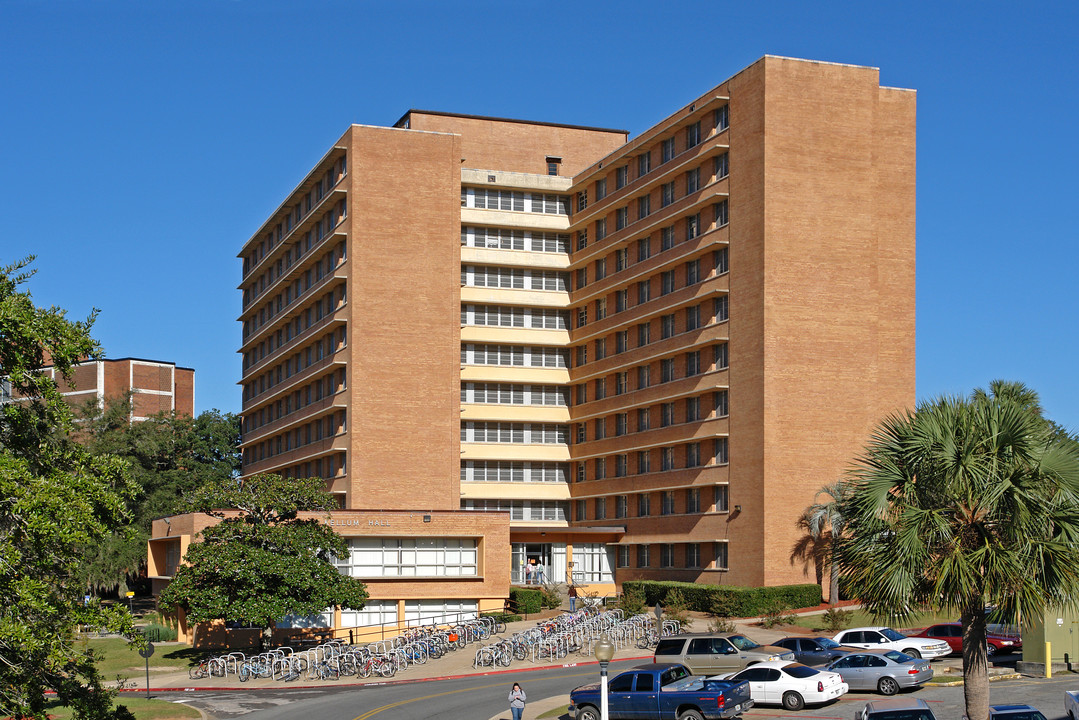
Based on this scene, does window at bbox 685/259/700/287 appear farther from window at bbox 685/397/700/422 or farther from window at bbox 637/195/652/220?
window at bbox 685/397/700/422

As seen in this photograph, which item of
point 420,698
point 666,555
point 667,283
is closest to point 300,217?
point 667,283

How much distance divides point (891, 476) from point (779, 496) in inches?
1712

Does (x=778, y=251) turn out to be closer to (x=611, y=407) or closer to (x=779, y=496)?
(x=779, y=496)

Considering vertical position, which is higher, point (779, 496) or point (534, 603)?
point (779, 496)

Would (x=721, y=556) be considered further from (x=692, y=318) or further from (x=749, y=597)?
(x=692, y=318)

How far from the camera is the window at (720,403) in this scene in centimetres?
7206

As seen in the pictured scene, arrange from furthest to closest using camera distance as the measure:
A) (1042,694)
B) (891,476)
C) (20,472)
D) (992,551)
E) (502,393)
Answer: (502,393) → (1042,694) → (891,476) → (992,551) → (20,472)

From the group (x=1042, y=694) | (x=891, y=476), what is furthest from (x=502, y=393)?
(x=891, y=476)

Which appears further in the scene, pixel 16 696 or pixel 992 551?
pixel 992 551

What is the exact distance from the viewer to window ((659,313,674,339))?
3100 inches

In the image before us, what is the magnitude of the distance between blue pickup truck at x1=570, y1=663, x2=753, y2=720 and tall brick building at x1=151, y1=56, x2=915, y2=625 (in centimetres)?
3294

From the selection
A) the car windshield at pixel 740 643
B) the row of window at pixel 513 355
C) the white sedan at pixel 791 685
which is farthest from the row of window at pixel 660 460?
the white sedan at pixel 791 685

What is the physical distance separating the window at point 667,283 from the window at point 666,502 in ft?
44.8

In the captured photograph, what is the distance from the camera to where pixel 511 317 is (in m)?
90.3
